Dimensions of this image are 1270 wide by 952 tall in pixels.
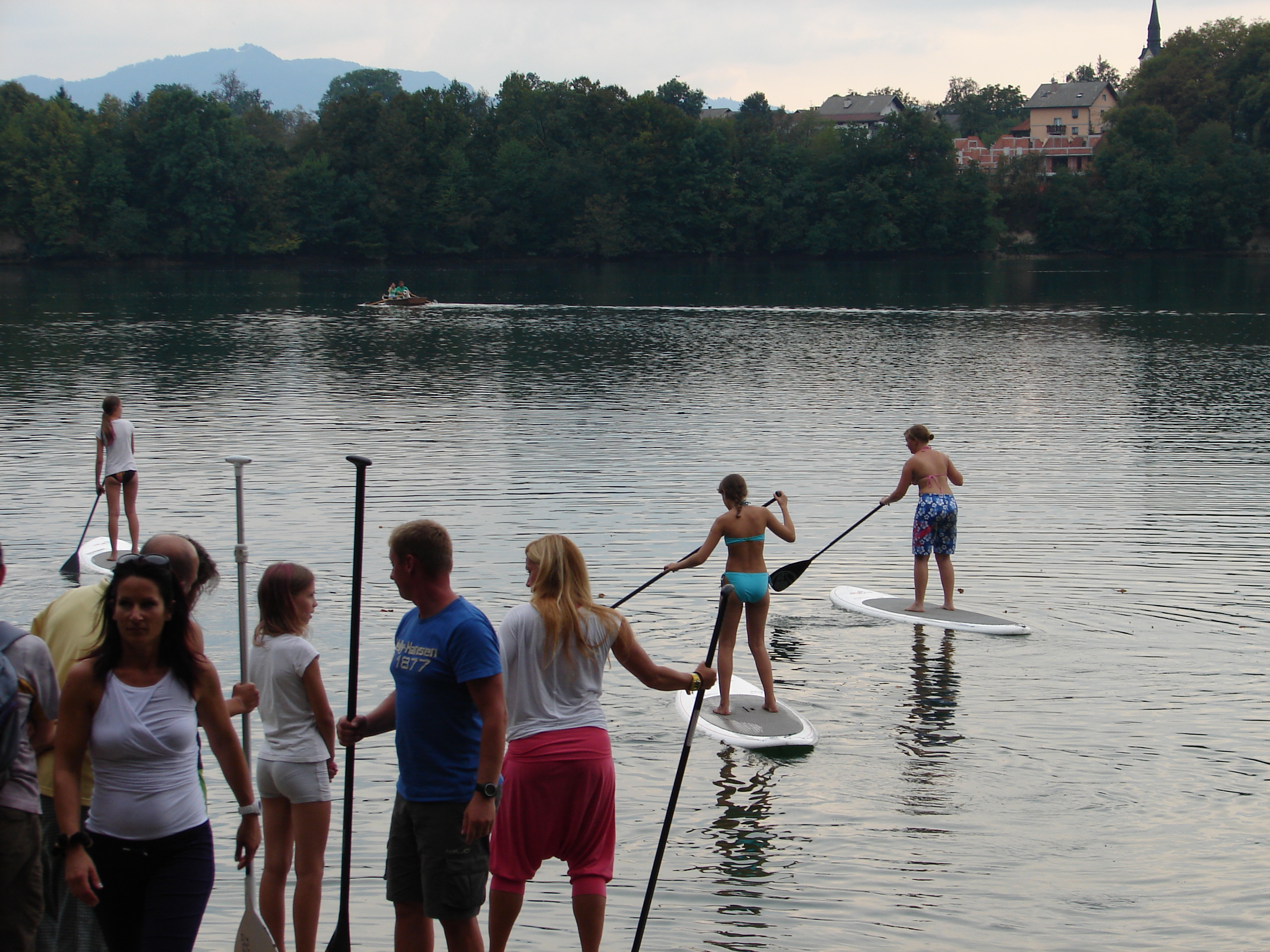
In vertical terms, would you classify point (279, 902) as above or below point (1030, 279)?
below

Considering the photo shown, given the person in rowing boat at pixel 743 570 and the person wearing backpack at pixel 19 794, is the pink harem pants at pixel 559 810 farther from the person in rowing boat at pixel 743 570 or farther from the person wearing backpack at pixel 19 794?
the person in rowing boat at pixel 743 570

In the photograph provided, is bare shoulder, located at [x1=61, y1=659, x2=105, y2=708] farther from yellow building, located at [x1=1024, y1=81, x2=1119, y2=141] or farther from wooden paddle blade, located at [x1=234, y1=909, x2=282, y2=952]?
yellow building, located at [x1=1024, y1=81, x2=1119, y2=141]

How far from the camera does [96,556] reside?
488 inches

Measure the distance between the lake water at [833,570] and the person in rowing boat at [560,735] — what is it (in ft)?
4.18

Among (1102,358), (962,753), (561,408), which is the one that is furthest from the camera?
(1102,358)

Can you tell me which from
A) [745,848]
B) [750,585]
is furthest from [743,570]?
[745,848]

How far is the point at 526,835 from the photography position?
4.75m

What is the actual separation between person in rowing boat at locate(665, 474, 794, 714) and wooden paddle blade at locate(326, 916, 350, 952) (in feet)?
12.5

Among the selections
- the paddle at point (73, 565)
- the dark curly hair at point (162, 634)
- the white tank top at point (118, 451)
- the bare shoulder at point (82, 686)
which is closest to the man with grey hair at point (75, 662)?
the dark curly hair at point (162, 634)

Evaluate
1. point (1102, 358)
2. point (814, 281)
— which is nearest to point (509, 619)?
point (1102, 358)

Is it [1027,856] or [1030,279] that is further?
[1030,279]

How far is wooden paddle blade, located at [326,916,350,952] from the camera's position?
5137 millimetres

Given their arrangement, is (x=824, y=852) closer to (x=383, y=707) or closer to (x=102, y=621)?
(x=383, y=707)

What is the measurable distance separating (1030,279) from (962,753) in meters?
72.4
